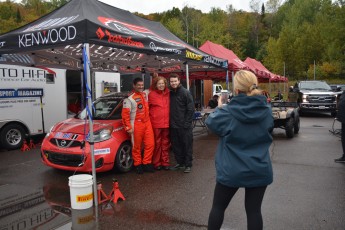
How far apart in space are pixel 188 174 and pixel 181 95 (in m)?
1.54

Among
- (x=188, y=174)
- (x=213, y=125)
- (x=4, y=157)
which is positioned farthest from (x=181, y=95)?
(x=4, y=157)

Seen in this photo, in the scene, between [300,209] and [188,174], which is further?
A: [188,174]

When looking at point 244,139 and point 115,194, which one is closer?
point 244,139

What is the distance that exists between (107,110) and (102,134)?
3.52 feet

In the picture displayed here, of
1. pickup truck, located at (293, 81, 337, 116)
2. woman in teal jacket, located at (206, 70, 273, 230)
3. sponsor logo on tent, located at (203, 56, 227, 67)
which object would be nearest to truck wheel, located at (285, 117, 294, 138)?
sponsor logo on tent, located at (203, 56, 227, 67)

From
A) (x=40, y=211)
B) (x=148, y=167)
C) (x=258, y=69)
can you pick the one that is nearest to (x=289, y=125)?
(x=148, y=167)

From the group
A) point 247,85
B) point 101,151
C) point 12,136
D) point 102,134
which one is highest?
point 247,85

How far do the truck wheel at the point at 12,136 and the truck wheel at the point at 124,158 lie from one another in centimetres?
458

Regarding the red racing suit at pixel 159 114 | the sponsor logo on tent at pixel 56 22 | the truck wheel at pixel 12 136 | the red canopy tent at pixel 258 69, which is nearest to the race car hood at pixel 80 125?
the red racing suit at pixel 159 114

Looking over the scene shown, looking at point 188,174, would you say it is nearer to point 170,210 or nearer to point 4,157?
point 170,210

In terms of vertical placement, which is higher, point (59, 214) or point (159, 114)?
point (159, 114)

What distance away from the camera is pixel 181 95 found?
21.4 ft

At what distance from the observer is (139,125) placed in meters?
6.25

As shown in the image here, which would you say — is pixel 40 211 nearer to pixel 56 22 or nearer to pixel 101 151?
pixel 101 151
